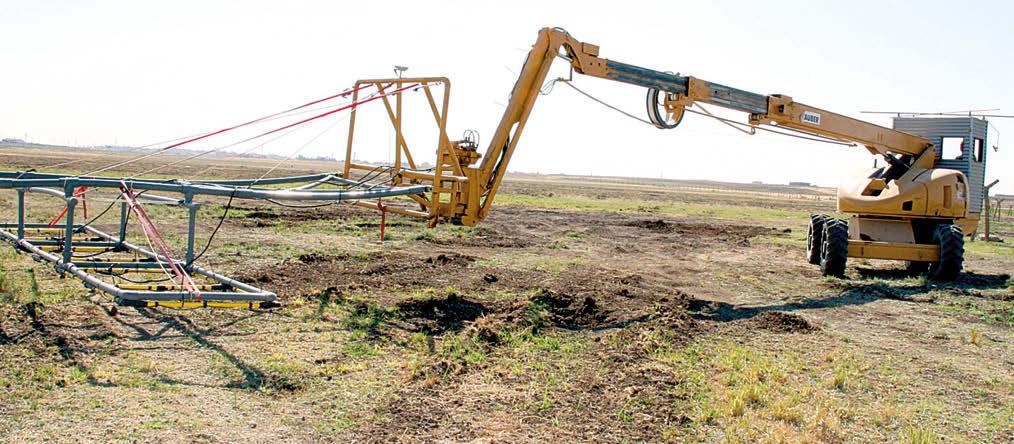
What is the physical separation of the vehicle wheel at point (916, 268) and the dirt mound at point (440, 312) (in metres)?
10.9

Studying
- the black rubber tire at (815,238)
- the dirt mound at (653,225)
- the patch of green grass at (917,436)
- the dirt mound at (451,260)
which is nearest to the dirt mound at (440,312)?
the dirt mound at (451,260)

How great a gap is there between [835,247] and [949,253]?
2.14 metres

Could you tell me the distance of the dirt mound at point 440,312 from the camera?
9.85 m

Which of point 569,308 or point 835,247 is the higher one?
point 835,247

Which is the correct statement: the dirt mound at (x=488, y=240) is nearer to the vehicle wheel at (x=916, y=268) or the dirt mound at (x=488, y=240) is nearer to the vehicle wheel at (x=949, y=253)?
the vehicle wheel at (x=916, y=268)

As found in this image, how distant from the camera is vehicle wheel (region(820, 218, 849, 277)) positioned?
1527 centimetres

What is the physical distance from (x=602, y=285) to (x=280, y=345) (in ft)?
21.5

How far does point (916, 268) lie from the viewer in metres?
17.0

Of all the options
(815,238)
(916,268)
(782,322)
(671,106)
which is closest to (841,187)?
(815,238)

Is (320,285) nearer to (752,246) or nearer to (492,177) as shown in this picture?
(492,177)

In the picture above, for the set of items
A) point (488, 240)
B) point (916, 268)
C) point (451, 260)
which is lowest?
point (451, 260)

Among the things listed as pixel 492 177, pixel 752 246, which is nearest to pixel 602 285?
pixel 492 177

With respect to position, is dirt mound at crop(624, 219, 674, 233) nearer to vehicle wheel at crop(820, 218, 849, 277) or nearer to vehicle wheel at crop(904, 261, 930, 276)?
vehicle wheel at crop(904, 261, 930, 276)

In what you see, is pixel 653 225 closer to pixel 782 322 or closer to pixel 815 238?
pixel 815 238
